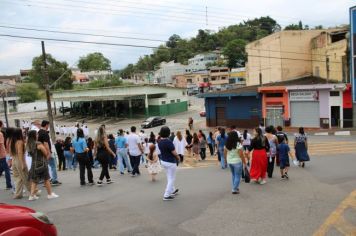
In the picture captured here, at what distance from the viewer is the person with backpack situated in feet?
38.6

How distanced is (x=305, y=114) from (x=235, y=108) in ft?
26.9

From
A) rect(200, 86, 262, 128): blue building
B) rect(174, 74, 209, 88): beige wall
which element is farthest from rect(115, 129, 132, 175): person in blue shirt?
rect(174, 74, 209, 88): beige wall

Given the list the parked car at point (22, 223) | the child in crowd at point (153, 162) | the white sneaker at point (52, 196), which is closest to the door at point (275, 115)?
the child in crowd at point (153, 162)

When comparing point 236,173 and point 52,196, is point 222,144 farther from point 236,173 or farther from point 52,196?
point 52,196

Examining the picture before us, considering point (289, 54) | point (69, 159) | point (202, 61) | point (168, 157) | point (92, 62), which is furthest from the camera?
point (92, 62)

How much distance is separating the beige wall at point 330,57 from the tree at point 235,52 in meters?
66.6

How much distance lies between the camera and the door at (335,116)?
3538 centimetres

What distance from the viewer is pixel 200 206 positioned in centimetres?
877

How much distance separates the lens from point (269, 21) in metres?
142

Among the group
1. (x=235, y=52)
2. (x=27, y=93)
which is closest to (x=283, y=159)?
(x=27, y=93)

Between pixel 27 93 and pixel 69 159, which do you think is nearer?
pixel 69 159

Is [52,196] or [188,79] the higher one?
[188,79]

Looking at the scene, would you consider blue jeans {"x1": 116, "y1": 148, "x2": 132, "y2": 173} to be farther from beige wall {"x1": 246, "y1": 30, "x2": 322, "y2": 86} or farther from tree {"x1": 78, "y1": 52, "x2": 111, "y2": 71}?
tree {"x1": 78, "y1": 52, "x2": 111, "y2": 71}

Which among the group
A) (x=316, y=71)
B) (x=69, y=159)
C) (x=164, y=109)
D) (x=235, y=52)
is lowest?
A: (x=164, y=109)
